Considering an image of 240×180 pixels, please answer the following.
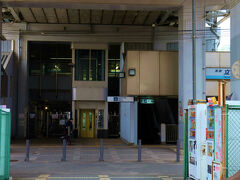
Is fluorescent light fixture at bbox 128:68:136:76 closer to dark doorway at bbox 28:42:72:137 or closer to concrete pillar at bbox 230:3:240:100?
dark doorway at bbox 28:42:72:137

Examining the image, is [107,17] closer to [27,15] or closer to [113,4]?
[27,15]

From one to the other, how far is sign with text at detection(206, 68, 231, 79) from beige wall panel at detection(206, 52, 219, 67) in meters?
0.32

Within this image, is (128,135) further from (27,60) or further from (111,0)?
(27,60)

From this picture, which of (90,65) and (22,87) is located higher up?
(90,65)

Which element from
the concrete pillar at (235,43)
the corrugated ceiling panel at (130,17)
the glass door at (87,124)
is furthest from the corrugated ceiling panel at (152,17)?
the concrete pillar at (235,43)

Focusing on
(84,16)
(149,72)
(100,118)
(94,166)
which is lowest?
(94,166)

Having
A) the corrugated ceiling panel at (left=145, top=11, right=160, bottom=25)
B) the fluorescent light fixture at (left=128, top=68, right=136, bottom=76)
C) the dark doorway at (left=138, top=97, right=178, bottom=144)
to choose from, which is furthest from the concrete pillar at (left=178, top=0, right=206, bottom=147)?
the corrugated ceiling panel at (left=145, top=11, right=160, bottom=25)

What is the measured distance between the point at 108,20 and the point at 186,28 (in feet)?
33.4

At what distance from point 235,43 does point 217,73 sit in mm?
Result: 11824

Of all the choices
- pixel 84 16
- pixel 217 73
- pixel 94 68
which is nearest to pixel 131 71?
pixel 217 73

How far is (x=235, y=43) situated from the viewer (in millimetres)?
13742

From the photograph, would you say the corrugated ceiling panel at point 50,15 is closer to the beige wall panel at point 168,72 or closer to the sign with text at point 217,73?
the beige wall panel at point 168,72

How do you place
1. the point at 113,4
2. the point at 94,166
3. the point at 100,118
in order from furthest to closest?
the point at 100,118 → the point at 113,4 → the point at 94,166

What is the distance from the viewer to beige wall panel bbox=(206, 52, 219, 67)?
83.3 feet
